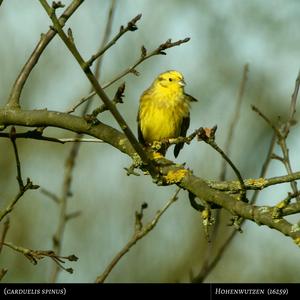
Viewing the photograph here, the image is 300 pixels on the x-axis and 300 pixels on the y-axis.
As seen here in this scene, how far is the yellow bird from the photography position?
679 cm

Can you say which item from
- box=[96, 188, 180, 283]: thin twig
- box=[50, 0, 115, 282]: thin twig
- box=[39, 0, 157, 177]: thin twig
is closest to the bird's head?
box=[50, 0, 115, 282]: thin twig

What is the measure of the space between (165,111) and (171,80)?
0.46 metres

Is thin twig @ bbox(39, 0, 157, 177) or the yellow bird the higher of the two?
the yellow bird

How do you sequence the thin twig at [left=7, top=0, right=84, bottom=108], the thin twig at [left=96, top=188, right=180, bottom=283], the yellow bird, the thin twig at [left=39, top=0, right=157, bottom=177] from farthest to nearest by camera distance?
the yellow bird
the thin twig at [left=7, top=0, right=84, bottom=108]
the thin twig at [left=96, top=188, right=180, bottom=283]
the thin twig at [left=39, top=0, right=157, bottom=177]

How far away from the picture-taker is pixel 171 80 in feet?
23.7

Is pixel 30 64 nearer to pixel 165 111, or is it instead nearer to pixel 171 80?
pixel 165 111

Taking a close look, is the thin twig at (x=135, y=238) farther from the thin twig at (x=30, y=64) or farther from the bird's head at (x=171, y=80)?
the bird's head at (x=171, y=80)

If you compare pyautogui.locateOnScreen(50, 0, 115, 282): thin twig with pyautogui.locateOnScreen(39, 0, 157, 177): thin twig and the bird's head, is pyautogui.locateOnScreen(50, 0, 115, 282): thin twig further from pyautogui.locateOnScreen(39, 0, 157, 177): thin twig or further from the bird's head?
the bird's head

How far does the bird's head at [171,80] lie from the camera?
23.6 ft
